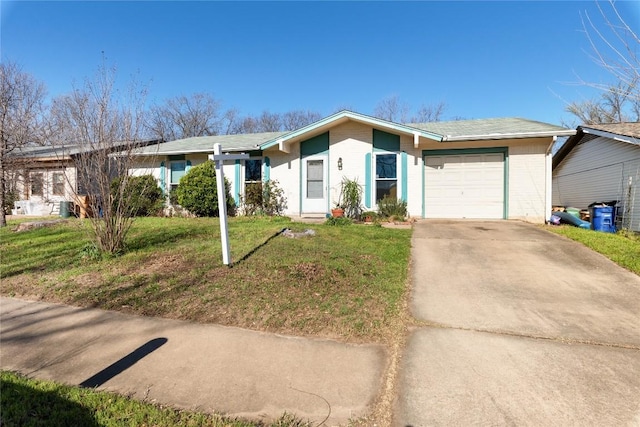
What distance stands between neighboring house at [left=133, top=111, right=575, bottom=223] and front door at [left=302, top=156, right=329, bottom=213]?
38 millimetres

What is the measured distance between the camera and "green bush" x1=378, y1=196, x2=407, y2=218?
11.0 meters

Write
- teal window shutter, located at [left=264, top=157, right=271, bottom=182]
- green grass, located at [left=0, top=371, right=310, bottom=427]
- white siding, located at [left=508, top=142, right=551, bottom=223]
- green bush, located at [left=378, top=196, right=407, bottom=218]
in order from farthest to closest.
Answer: teal window shutter, located at [left=264, top=157, right=271, bottom=182]
green bush, located at [left=378, top=196, right=407, bottom=218]
white siding, located at [left=508, top=142, right=551, bottom=223]
green grass, located at [left=0, top=371, right=310, bottom=427]

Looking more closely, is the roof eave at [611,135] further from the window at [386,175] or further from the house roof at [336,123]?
the window at [386,175]

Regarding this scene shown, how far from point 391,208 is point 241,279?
24.0 feet

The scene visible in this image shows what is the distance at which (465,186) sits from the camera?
1152 cm

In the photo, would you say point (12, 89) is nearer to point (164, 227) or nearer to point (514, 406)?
point (164, 227)

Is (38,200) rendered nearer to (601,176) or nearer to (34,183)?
(34,183)

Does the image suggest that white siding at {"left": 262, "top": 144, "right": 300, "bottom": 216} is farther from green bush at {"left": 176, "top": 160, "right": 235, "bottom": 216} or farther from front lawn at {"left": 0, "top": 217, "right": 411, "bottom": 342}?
front lawn at {"left": 0, "top": 217, "right": 411, "bottom": 342}

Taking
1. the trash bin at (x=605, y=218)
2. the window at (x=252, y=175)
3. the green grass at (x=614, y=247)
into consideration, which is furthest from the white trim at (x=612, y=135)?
the window at (x=252, y=175)

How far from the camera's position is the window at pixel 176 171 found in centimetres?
1424

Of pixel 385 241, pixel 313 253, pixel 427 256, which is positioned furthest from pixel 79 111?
pixel 427 256

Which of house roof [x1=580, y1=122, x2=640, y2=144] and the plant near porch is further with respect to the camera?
the plant near porch

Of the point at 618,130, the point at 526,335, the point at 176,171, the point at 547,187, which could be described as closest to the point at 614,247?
the point at 547,187

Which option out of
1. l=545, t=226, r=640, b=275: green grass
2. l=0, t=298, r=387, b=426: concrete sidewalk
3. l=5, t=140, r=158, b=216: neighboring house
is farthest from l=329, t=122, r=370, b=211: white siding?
l=0, t=298, r=387, b=426: concrete sidewalk
